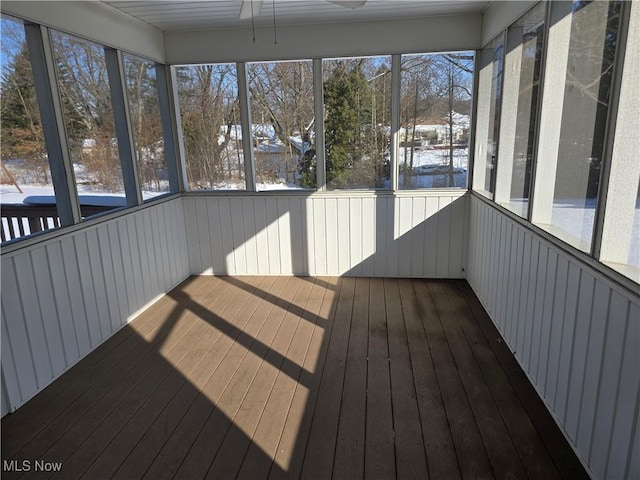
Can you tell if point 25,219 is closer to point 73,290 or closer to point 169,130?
point 73,290

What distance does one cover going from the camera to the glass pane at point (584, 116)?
5.57ft

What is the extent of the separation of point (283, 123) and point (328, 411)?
2.85m

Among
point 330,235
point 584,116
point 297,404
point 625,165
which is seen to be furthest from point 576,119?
point 330,235

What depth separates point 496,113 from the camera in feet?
10.9

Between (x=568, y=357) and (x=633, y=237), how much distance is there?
70 cm

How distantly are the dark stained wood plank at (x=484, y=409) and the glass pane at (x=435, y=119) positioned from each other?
148 centimetres

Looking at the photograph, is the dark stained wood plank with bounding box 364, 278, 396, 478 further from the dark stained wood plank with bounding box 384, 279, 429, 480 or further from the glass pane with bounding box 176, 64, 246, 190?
the glass pane with bounding box 176, 64, 246, 190

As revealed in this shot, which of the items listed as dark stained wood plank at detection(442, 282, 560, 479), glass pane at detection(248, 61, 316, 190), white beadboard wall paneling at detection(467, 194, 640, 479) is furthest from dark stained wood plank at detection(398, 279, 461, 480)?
glass pane at detection(248, 61, 316, 190)

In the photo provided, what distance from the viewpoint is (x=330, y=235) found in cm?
435

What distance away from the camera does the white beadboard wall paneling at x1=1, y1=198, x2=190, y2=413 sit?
7.71 feet

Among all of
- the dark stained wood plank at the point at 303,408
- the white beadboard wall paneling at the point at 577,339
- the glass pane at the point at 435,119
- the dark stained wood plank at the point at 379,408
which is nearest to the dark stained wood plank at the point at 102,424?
the dark stained wood plank at the point at 303,408

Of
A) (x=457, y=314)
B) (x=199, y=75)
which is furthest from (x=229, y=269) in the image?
(x=457, y=314)

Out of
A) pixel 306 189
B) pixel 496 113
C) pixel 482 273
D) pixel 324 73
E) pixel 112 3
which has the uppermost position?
pixel 112 3

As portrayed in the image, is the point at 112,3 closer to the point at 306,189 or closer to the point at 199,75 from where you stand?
the point at 199,75
